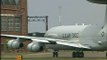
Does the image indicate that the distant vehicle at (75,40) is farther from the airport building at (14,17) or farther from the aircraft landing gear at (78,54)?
the airport building at (14,17)

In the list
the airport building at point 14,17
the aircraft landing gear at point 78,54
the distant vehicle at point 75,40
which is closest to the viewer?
the distant vehicle at point 75,40

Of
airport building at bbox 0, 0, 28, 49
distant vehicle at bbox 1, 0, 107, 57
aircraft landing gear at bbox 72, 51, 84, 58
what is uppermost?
airport building at bbox 0, 0, 28, 49

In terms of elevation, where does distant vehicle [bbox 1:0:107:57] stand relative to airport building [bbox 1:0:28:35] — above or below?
below

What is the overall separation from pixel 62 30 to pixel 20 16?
49684 mm

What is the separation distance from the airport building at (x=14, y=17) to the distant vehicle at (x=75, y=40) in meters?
45.3

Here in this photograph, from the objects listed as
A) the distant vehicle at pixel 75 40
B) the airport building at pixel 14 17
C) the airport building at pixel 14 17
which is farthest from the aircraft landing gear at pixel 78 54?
the airport building at pixel 14 17

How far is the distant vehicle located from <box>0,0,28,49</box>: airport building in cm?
4528

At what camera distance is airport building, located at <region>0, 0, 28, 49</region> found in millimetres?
110312

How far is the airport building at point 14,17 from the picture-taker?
362 ft

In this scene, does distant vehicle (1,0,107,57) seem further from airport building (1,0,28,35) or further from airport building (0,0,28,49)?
airport building (1,0,28,35)

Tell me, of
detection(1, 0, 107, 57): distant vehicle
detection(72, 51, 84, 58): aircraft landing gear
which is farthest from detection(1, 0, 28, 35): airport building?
detection(72, 51, 84, 58): aircraft landing gear

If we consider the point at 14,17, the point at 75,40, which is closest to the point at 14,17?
the point at 14,17

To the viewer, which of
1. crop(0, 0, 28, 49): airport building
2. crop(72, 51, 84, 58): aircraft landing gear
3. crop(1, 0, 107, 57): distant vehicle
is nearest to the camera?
crop(1, 0, 107, 57): distant vehicle

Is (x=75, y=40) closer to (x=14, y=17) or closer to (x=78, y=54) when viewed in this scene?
(x=78, y=54)
